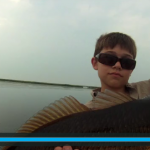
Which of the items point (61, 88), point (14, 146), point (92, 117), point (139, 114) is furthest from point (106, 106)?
point (61, 88)

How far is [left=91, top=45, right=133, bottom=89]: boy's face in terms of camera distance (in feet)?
10.9

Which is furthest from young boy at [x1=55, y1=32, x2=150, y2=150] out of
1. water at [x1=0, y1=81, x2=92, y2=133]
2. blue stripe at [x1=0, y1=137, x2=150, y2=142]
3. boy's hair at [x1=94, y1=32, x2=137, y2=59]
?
blue stripe at [x1=0, y1=137, x2=150, y2=142]

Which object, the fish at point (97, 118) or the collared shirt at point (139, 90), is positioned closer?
the fish at point (97, 118)

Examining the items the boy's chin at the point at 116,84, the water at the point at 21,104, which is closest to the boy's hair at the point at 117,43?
the boy's chin at the point at 116,84

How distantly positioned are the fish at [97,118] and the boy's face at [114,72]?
1407mm

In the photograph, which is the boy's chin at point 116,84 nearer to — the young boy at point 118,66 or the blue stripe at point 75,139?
the young boy at point 118,66

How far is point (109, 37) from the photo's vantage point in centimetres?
377

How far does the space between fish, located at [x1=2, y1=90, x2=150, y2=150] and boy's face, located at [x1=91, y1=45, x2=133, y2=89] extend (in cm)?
141

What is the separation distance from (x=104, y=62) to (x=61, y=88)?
52.8 metres

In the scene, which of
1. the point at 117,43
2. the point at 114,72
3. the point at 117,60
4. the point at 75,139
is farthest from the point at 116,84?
the point at 75,139

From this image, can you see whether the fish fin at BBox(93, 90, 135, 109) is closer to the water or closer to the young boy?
the water

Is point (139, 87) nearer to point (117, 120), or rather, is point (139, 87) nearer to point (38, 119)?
point (117, 120)

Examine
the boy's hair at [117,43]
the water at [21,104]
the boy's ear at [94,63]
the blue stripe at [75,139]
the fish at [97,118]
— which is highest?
the water at [21,104]

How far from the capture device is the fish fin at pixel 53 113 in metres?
1.90
